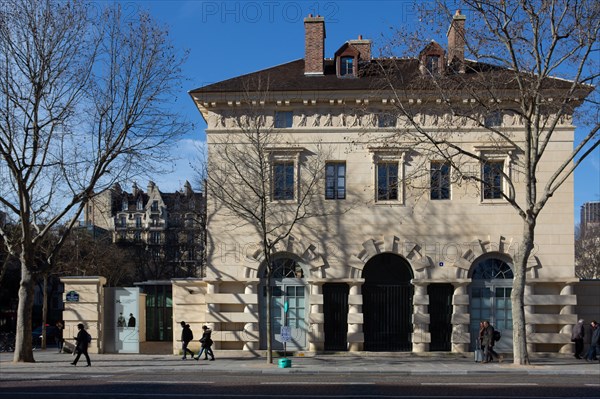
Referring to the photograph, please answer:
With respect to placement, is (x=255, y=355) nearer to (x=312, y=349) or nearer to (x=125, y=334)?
Result: (x=312, y=349)

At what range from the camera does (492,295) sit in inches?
1074

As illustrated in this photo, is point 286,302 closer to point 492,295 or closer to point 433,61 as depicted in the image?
point 492,295

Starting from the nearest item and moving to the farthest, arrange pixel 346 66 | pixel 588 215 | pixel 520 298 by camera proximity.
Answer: pixel 520 298 < pixel 346 66 < pixel 588 215

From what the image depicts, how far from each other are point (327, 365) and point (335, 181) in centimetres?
760

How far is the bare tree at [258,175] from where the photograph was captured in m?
27.3

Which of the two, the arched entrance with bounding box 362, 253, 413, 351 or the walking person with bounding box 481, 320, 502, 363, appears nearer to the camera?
the walking person with bounding box 481, 320, 502, 363

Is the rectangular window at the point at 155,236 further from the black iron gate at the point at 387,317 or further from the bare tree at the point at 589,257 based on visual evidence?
the black iron gate at the point at 387,317


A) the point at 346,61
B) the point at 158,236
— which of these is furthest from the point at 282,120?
the point at 158,236

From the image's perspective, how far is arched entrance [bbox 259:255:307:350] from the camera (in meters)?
27.3

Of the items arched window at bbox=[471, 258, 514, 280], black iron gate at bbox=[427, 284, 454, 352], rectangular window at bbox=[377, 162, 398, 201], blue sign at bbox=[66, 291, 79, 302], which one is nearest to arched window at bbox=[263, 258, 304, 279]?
rectangular window at bbox=[377, 162, 398, 201]

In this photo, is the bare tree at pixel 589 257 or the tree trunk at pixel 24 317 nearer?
the tree trunk at pixel 24 317

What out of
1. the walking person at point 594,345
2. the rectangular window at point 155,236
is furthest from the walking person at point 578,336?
the rectangular window at point 155,236

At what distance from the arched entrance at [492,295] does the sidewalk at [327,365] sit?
4.72ft

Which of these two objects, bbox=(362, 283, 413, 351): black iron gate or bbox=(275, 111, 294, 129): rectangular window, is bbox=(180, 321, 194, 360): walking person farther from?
bbox=(275, 111, 294, 129): rectangular window
